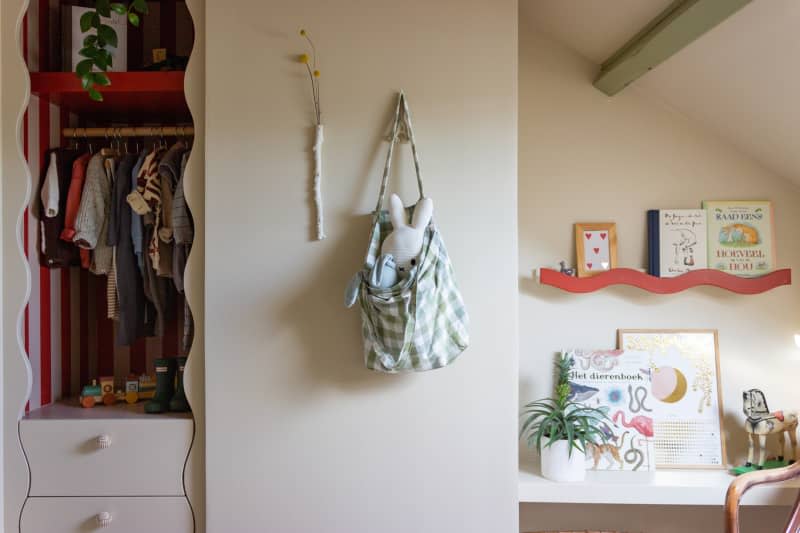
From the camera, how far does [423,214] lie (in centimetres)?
166

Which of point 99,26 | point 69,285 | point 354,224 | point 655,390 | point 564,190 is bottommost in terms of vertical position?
point 655,390

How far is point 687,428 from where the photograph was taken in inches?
83.5

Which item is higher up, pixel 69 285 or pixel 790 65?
pixel 790 65

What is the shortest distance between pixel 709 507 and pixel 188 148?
2.38 meters

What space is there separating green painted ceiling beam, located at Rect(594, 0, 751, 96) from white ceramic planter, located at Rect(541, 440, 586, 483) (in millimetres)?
1286

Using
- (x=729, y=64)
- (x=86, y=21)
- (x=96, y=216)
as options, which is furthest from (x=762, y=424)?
(x=86, y=21)

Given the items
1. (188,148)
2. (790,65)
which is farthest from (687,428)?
(188,148)

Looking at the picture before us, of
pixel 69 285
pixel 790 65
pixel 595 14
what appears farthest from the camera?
pixel 69 285

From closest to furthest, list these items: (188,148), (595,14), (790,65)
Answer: (790,65), (595,14), (188,148)

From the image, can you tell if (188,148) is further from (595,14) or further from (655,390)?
(655,390)

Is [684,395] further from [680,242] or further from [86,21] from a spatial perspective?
[86,21]

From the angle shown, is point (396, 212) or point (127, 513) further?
point (127, 513)

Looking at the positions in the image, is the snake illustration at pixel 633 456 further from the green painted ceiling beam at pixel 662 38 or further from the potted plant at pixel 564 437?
the green painted ceiling beam at pixel 662 38

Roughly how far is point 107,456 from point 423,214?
4.18 ft
